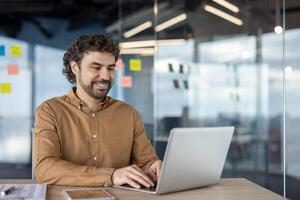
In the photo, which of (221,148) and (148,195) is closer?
(148,195)

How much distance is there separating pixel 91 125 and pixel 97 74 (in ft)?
0.76

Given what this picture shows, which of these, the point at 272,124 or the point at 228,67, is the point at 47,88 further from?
the point at 272,124

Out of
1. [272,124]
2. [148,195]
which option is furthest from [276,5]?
[148,195]

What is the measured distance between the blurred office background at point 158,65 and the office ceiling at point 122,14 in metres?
0.01

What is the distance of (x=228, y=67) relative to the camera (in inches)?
205

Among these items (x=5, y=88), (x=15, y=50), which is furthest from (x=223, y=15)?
(x=5, y=88)

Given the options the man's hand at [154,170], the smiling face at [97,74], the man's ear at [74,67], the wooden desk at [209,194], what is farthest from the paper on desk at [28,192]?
the man's ear at [74,67]

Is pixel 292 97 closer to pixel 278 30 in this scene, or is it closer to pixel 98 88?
pixel 278 30

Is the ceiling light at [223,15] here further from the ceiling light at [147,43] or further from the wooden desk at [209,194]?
the wooden desk at [209,194]

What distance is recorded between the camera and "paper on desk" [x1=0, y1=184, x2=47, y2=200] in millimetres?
1315

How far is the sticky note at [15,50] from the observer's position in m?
5.20

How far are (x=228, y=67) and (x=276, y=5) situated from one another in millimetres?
910

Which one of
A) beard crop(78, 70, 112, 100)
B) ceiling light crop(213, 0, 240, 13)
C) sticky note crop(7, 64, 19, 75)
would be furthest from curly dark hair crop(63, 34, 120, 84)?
ceiling light crop(213, 0, 240, 13)

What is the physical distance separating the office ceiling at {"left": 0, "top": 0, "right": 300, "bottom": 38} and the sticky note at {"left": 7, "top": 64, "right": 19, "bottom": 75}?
0.37 meters
